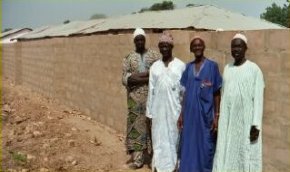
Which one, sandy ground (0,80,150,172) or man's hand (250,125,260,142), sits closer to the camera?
man's hand (250,125,260,142)

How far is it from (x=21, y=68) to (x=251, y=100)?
51.7 feet

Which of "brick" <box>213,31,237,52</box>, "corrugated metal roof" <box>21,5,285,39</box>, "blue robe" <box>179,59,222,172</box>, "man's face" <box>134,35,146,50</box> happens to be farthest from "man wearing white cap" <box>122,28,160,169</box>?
"corrugated metal roof" <box>21,5,285,39</box>

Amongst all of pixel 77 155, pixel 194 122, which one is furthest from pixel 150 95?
pixel 77 155

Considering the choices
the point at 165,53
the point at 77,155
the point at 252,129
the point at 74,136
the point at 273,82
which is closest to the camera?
the point at 252,129

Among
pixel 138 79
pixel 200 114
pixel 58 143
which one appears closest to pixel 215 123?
pixel 200 114

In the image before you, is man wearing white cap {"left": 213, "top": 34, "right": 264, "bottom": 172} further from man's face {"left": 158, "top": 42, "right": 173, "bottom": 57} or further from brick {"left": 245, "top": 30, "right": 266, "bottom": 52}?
man's face {"left": 158, "top": 42, "right": 173, "bottom": 57}

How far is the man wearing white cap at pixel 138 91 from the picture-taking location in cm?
571

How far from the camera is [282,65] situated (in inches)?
169

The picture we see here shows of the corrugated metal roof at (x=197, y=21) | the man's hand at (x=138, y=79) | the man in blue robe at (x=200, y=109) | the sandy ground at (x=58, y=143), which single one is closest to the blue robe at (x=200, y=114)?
the man in blue robe at (x=200, y=109)

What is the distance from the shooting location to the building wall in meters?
4.34

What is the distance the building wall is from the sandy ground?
379 millimetres

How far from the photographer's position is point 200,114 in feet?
14.7

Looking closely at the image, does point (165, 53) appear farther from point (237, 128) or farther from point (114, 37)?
point (114, 37)

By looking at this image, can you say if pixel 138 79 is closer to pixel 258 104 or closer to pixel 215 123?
pixel 215 123
